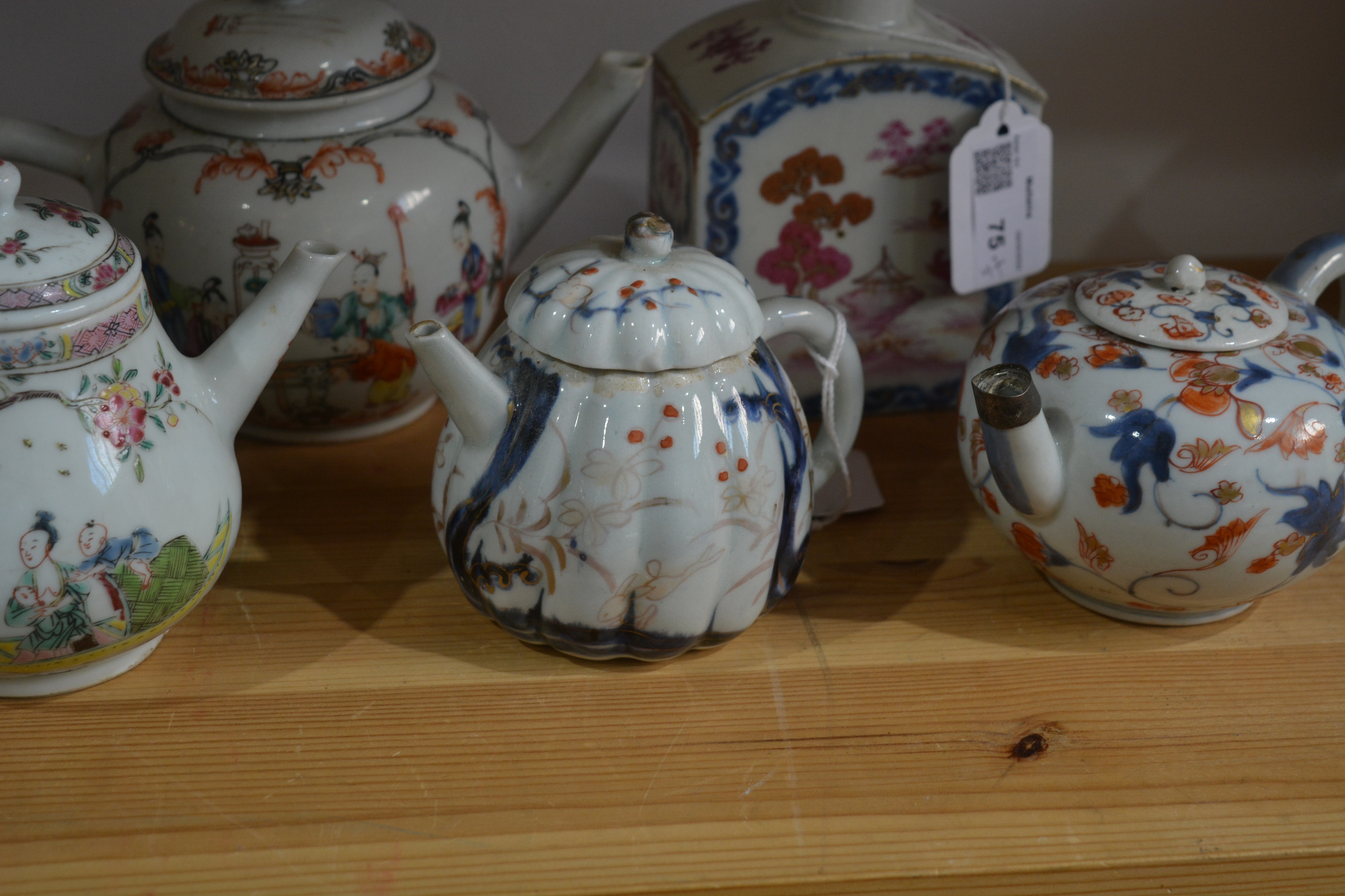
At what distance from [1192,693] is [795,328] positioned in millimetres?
338

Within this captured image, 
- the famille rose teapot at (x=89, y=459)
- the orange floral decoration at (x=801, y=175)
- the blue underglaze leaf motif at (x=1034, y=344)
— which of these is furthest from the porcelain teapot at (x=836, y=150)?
the famille rose teapot at (x=89, y=459)

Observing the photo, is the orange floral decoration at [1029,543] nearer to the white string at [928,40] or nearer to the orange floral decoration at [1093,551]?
the orange floral decoration at [1093,551]

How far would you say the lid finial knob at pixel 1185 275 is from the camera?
70 centimetres

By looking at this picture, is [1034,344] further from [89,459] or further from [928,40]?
[89,459]

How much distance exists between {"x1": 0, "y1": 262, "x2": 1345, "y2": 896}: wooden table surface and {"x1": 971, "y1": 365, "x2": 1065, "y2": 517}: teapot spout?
13cm

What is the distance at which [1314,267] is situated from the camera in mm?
771

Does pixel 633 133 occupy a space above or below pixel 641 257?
below

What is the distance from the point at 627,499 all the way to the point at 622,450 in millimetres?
27

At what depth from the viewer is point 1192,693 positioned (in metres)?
0.73

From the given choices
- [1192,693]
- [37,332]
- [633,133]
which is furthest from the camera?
[633,133]

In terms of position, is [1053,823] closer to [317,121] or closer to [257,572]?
[257,572]

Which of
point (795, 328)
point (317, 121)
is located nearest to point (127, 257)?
point (317, 121)

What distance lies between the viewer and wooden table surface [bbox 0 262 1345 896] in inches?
24.2

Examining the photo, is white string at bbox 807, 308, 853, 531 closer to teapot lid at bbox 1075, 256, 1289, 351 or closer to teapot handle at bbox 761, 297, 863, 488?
teapot handle at bbox 761, 297, 863, 488
